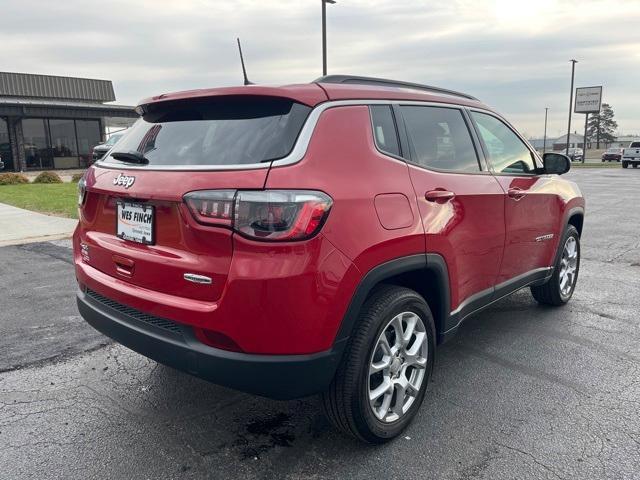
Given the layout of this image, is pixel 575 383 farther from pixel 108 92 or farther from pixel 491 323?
pixel 108 92

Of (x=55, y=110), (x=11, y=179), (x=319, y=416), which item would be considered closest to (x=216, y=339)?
(x=319, y=416)

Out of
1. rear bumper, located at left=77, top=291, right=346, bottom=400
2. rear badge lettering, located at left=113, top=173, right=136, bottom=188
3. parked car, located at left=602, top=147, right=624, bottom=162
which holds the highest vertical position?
rear badge lettering, located at left=113, top=173, right=136, bottom=188

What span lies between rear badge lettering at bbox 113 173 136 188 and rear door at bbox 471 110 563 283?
7.52 feet

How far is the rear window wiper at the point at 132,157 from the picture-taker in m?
2.70

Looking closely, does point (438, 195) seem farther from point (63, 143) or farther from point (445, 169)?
point (63, 143)

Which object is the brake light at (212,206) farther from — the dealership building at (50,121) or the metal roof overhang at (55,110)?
the dealership building at (50,121)

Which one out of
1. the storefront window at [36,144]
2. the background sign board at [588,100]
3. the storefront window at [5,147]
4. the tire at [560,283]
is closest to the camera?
the tire at [560,283]

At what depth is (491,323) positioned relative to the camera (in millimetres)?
4449

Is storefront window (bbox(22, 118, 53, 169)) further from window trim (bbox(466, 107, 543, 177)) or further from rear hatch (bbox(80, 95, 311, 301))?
window trim (bbox(466, 107, 543, 177))

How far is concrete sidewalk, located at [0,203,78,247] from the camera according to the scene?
816 cm

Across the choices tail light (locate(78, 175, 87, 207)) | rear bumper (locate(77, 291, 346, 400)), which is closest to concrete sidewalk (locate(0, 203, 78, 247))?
tail light (locate(78, 175, 87, 207))

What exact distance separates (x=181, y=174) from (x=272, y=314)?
77 centimetres

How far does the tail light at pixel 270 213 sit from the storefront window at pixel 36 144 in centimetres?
2893

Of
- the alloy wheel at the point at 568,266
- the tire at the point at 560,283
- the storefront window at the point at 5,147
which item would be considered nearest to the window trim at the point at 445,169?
the tire at the point at 560,283
